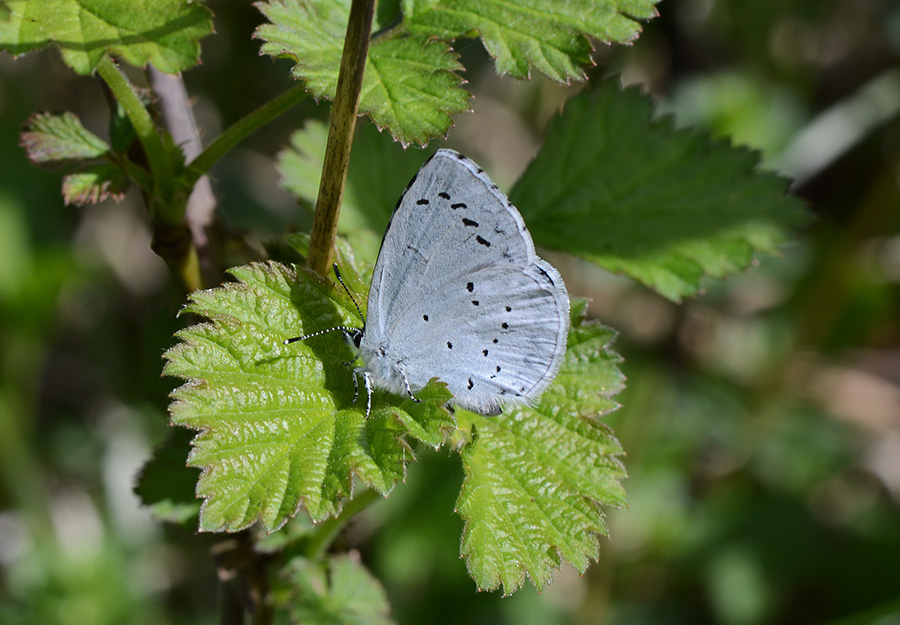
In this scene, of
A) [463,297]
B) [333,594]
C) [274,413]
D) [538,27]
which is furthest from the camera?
[333,594]

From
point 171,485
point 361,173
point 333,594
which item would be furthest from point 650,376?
point 171,485

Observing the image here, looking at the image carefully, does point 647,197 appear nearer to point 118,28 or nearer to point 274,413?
point 274,413

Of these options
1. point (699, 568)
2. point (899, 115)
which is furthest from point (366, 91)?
point (899, 115)

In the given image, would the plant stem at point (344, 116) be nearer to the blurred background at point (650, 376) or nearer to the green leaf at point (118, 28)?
the green leaf at point (118, 28)

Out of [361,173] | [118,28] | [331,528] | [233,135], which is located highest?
[118,28]

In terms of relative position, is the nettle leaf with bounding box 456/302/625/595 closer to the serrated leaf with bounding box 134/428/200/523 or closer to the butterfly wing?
the butterfly wing

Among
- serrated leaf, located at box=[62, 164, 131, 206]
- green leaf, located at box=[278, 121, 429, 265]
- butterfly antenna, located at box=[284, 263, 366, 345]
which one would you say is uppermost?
serrated leaf, located at box=[62, 164, 131, 206]

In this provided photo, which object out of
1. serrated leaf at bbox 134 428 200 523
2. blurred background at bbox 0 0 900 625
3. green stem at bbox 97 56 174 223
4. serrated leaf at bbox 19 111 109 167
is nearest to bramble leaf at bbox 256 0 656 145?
green stem at bbox 97 56 174 223
